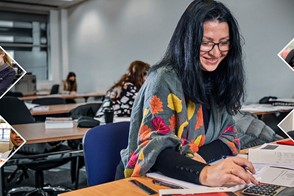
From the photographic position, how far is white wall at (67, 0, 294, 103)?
175 inches

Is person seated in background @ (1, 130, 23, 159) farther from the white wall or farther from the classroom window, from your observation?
the classroom window

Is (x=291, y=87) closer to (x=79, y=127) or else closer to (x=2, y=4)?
(x=79, y=127)

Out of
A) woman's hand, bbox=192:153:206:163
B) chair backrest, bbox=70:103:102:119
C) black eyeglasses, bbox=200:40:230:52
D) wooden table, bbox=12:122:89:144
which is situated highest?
black eyeglasses, bbox=200:40:230:52

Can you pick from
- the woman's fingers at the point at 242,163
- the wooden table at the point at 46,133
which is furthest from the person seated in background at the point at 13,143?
the wooden table at the point at 46,133

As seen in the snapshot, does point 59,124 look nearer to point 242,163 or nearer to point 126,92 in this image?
point 126,92

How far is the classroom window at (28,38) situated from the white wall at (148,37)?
75cm

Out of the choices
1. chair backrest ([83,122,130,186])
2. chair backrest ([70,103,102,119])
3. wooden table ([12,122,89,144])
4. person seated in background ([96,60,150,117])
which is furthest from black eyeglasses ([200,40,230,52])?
chair backrest ([70,103,102,119])

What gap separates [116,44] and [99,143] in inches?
239

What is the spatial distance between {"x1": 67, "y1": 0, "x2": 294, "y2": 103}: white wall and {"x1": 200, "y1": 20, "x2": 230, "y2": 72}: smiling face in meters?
0.56

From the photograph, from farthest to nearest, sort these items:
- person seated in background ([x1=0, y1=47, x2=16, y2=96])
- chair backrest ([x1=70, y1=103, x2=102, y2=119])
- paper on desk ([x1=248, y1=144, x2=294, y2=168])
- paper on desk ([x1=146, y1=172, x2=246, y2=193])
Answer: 1. chair backrest ([x1=70, y1=103, x2=102, y2=119])
2. paper on desk ([x1=248, y1=144, x2=294, y2=168])
3. person seated in background ([x1=0, y1=47, x2=16, y2=96])
4. paper on desk ([x1=146, y1=172, x2=246, y2=193])

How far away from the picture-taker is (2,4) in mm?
8469

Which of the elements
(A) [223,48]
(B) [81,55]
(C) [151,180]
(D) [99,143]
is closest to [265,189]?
(C) [151,180]

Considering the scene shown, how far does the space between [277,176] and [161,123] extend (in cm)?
A: 39

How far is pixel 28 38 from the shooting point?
905 cm
